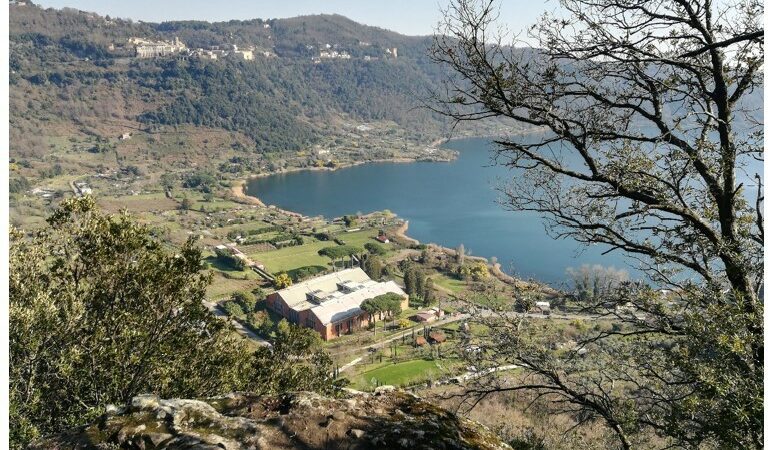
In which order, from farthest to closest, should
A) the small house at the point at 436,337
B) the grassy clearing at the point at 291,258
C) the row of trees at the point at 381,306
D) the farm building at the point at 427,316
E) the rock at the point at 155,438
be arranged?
1. the grassy clearing at the point at 291,258
2. the farm building at the point at 427,316
3. the row of trees at the point at 381,306
4. the small house at the point at 436,337
5. the rock at the point at 155,438

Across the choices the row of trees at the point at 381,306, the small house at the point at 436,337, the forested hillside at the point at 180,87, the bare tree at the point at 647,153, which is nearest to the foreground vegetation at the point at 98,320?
the bare tree at the point at 647,153

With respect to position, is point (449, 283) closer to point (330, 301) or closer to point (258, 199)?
point (330, 301)

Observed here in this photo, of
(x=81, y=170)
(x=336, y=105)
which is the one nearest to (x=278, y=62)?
(x=336, y=105)

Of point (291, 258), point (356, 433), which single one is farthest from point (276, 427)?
point (291, 258)

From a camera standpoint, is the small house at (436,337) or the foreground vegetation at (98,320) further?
the small house at (436,337)

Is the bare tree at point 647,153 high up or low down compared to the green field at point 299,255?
up

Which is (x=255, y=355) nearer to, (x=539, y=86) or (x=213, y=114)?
(x=539, y=86)

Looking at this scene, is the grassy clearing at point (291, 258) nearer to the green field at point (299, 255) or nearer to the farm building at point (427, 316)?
the green field at point (299, 255)

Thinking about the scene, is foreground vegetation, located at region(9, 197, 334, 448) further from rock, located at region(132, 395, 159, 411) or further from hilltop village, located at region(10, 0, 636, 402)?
rock, located at region(132, 395, 159, 411)
